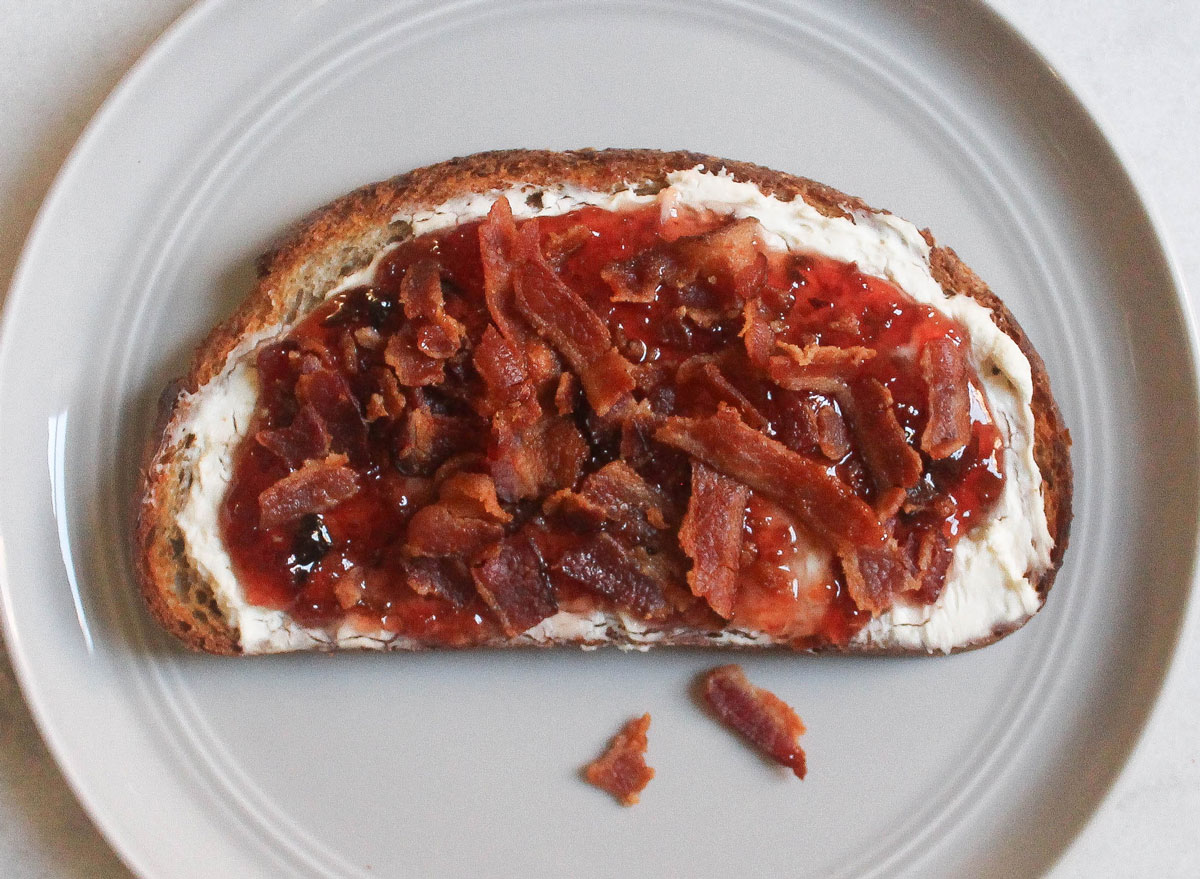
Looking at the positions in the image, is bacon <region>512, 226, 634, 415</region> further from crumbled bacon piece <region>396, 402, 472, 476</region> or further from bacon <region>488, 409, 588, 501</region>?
crumbled bacon piece <region>396, 402, 472, 476</region>

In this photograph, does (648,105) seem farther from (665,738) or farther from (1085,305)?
(665,738)

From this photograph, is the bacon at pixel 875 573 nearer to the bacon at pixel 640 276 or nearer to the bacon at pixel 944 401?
the bacon at pixel 944 401

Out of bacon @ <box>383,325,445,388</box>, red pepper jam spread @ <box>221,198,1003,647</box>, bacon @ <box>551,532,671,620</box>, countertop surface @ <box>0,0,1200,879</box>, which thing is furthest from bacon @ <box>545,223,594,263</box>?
countertop surface @ <box>0,0,1200,879</box>

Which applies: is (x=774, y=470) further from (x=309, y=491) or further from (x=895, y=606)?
(x=309, y=491)

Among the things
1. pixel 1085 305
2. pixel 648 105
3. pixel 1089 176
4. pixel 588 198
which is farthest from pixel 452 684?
pixel 1089 176

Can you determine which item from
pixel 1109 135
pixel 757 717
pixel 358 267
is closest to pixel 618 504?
pixel 757 717

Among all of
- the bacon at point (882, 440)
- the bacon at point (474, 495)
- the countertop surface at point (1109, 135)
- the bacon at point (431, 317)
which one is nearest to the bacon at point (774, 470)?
the bacon at point (882, 440)
